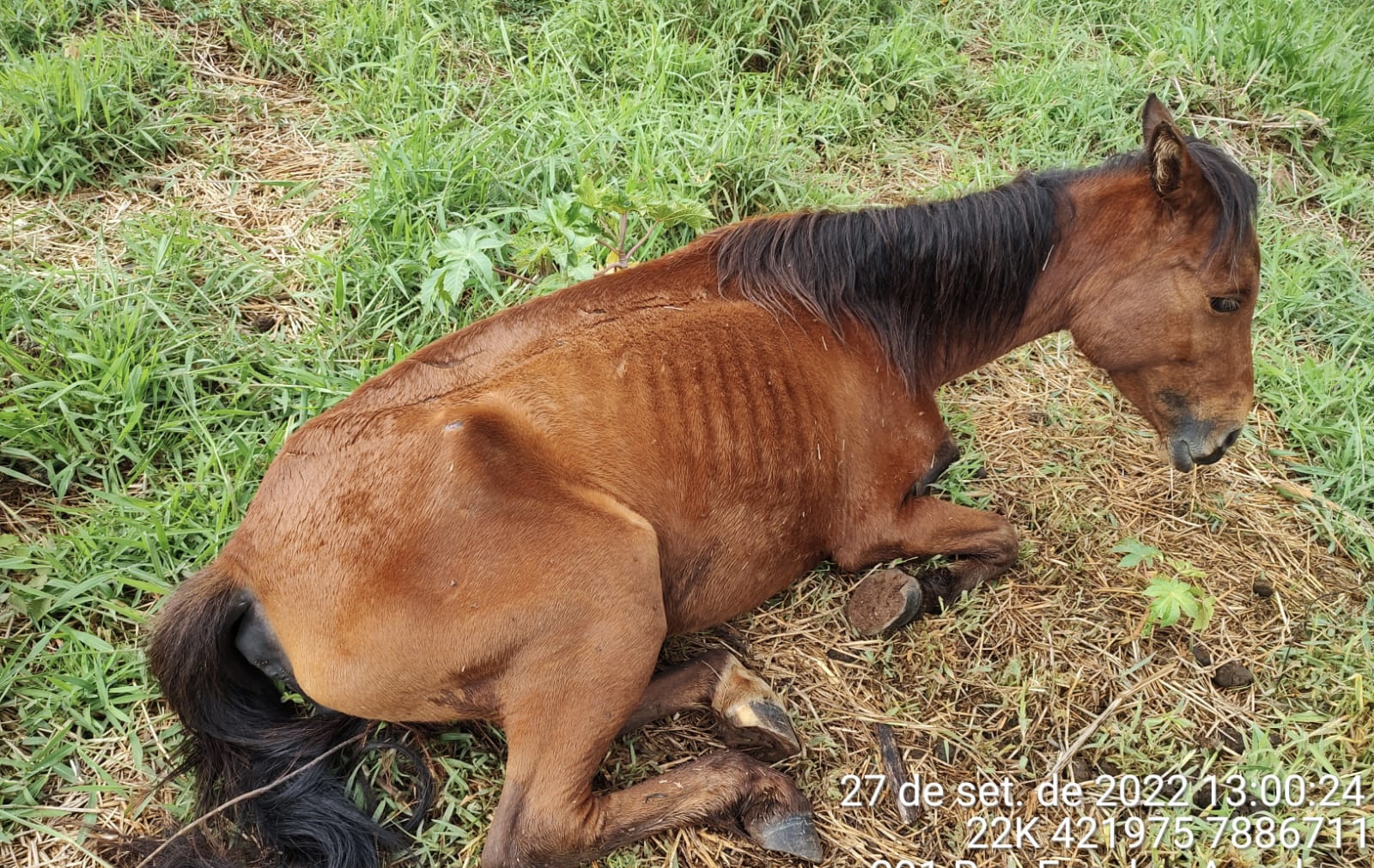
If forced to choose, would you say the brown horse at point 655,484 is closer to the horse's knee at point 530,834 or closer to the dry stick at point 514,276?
the horse's knee at point 530,834

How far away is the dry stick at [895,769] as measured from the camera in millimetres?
2449

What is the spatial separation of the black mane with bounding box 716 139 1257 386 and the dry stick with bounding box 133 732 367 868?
6.01 feet

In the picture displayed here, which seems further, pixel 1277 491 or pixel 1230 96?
pixel 1230 96

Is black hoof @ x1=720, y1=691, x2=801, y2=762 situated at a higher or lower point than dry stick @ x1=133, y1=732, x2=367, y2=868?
lower

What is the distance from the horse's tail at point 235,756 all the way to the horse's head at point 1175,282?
2.72 metres

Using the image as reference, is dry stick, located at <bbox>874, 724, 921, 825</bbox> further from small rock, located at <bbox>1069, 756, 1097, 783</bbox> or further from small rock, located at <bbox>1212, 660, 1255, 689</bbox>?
small rock, located at <bbox>1212, 660, 1255, 689</bbox>

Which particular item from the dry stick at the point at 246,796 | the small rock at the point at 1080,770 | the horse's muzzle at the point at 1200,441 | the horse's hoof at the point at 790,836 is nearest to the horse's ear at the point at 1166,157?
the horse's muzzle at the point at 1200,441

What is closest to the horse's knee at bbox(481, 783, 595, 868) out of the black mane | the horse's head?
the black mane

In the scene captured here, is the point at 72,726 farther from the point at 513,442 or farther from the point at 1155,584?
the point at 1155,584

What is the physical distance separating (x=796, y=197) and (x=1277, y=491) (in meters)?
2.43

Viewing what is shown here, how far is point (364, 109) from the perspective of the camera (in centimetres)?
418

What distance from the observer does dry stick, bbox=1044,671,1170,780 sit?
2.52 m

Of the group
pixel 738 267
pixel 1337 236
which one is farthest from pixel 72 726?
pixel 1337 236

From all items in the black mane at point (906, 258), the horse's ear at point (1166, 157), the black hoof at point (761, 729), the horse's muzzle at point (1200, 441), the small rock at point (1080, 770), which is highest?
the horse's ear at point (1166, 157)
